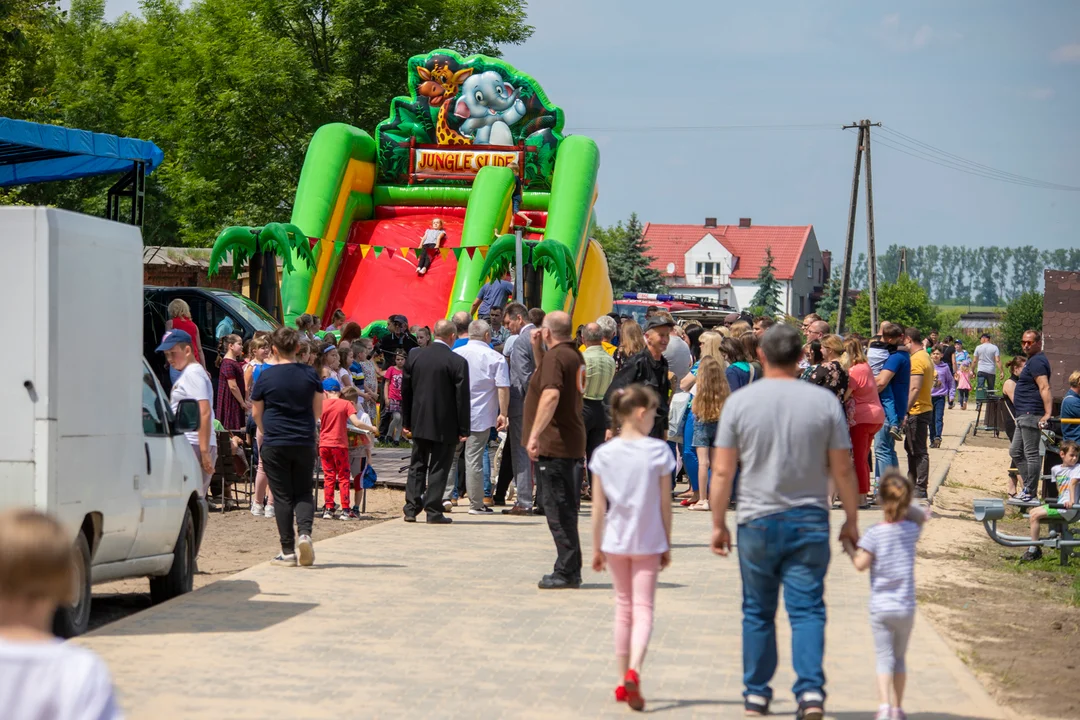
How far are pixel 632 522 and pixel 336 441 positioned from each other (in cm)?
710

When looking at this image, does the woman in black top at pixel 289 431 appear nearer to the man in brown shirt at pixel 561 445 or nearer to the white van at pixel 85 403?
the white van at pixel 85 403

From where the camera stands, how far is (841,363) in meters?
15.1

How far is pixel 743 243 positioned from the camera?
440ft

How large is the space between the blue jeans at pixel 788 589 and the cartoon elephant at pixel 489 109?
22.2 meters

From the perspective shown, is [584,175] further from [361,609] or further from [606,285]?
[361,609]

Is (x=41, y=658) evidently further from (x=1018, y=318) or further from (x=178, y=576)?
(x=1018, y=318)

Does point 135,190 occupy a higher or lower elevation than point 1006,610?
higher

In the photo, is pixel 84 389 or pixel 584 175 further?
pixel 584 175

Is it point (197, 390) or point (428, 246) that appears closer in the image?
point (197, 390)

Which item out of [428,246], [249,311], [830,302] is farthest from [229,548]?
[830,302]

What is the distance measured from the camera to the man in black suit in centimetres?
1343

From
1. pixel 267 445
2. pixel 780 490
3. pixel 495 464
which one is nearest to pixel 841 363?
pixel 495 464

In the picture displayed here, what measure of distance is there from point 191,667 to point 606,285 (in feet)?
70.9

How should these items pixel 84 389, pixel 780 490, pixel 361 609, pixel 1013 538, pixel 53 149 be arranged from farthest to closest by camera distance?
1. pixel 53 149
2. pixel 1013 538
3. pixel 361 609
4. pixel 84 389
5. pixel 780 490
